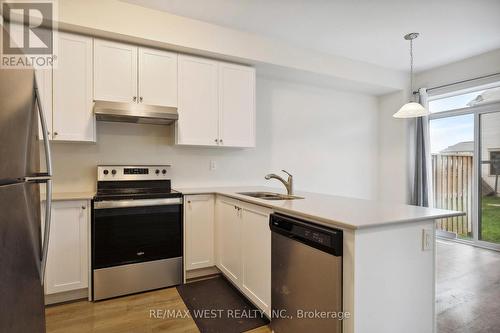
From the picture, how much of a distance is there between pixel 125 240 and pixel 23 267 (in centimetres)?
138

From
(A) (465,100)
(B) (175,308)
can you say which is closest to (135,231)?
(B) (175,308)

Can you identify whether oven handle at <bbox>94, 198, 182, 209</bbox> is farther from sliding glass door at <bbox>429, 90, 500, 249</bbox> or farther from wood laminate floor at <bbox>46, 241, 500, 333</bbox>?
sliding glass door at <bbox>429, 90, 500, 249</bbox>

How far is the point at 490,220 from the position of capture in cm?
387

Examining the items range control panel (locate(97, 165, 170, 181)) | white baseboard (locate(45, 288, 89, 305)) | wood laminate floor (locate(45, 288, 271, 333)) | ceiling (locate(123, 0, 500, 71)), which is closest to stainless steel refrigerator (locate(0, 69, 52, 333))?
wood laminate floor (locate(45, 288, 271, 333))

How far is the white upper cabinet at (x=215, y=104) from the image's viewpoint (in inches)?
113

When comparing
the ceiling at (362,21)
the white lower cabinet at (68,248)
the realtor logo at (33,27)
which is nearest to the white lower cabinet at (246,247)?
the white lower cabinet at (68,248)

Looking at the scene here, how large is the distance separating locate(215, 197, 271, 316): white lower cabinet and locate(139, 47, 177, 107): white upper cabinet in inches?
47.2

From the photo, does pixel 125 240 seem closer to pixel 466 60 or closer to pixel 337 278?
pixel 337 278

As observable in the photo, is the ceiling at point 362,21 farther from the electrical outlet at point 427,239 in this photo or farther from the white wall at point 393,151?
the electrical outlet at point 427,239

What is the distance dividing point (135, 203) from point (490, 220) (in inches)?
187

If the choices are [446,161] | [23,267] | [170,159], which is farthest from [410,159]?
[23,267]

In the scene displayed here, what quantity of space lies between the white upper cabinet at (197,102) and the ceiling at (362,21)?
1.56 ft

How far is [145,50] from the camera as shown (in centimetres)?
269

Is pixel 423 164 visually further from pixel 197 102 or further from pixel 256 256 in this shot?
pixel 197 102
